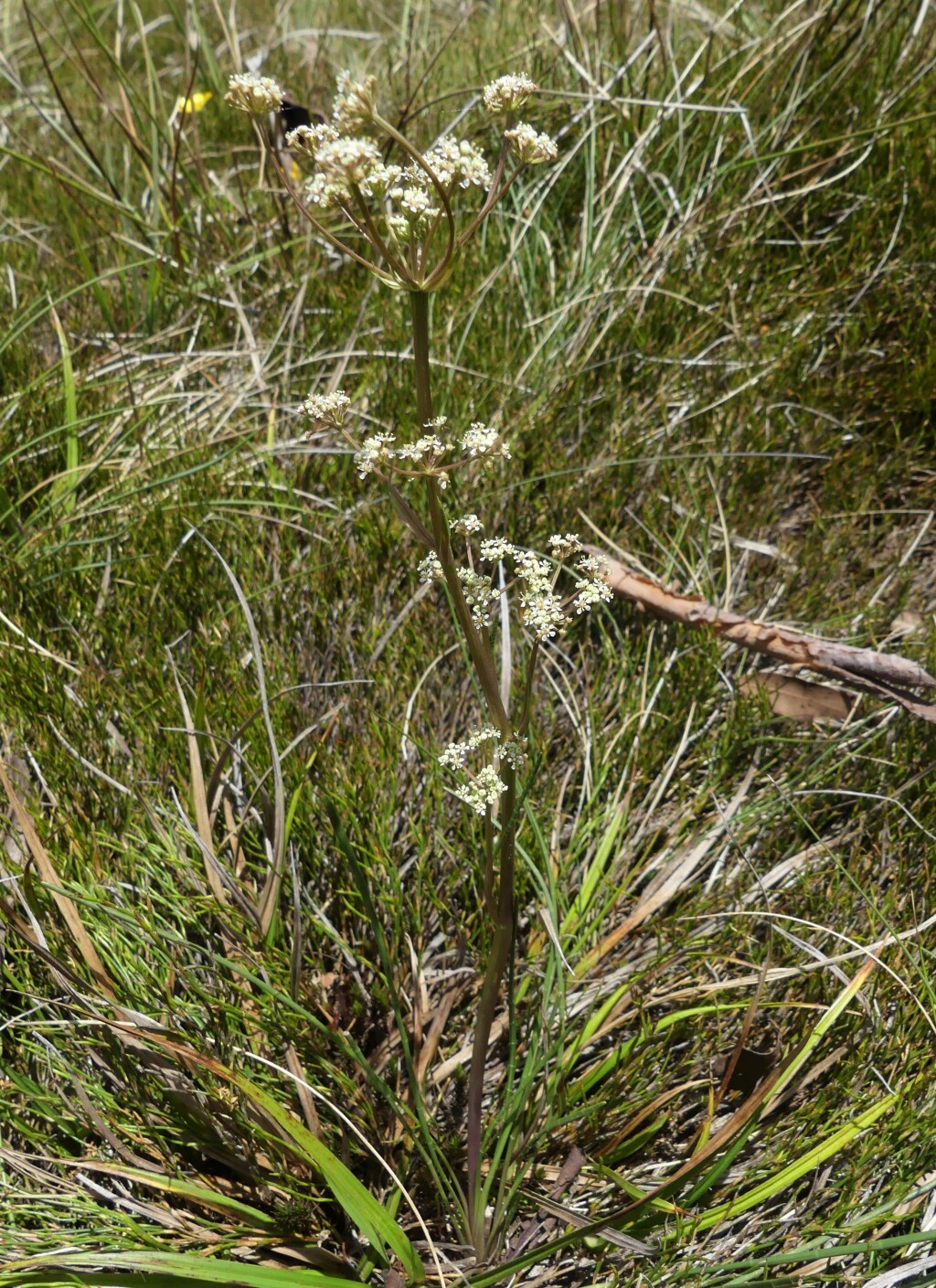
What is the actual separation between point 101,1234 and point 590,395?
6.88 ft

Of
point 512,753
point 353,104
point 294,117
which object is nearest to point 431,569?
point 512,753

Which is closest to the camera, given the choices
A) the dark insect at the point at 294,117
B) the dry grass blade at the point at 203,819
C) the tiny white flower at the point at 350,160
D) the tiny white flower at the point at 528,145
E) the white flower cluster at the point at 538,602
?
the tiny white flower at the point at 350,160

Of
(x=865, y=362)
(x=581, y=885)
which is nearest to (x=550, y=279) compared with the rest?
(x=865, y=362)

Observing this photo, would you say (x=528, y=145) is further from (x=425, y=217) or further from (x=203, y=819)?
(x=203, y=819)

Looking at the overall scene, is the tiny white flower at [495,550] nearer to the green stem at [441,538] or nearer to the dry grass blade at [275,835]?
the green stem at [441,538]

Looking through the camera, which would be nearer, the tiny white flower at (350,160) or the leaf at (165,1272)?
the tiny white flower at (350,160)

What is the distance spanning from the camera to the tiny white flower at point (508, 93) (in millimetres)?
1014

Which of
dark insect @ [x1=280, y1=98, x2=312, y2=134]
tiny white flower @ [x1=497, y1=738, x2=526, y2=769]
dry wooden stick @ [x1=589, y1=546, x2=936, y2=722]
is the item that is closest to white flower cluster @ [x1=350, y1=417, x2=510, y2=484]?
tiny white flower @ [x1=497, y1=738, x2=526, y2=769]

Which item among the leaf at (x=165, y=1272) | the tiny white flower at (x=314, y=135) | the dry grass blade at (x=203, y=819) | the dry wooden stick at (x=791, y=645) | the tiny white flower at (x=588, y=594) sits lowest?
the dry wooden stick at (x=791, y=645)

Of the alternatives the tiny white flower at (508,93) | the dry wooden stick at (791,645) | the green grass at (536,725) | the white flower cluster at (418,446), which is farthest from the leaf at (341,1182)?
the tiny white flower at (508,93)

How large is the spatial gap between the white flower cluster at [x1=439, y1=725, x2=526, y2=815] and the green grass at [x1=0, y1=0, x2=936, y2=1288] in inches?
14.5

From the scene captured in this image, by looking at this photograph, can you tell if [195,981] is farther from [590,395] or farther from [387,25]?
[387,25]

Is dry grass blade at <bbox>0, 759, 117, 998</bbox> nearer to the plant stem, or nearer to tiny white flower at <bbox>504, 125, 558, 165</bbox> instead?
the plant stem

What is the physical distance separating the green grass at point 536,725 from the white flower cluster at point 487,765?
369 millimetres
